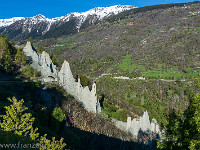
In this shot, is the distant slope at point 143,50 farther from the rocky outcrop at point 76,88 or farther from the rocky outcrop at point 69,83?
the rocky outcrop at point 69,83

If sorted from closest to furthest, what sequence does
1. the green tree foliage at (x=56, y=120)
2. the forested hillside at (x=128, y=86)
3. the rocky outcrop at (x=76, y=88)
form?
the forested hillside at (x=128, y=86) < the green tree foliage at (x=56, y=120) < the rocky outcrop at (x=76, y=88)

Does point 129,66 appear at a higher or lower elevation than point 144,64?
lower

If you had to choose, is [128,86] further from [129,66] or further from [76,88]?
[76,88]

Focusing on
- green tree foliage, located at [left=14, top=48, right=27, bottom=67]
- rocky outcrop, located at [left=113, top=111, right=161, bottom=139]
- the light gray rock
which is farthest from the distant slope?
green tree foliage, located at [left=14, top=48, right=27, bottom=67]

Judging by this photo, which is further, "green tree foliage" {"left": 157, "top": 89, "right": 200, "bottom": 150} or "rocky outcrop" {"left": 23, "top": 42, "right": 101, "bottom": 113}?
"rocky outcrop" {"left": 23, "top": 42, "right": 101, "bottom": 113}

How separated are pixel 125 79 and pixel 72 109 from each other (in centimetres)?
5972

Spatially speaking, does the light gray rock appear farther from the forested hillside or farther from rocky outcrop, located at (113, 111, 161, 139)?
rocky outcrop, located at (113, 111, 161, 139)

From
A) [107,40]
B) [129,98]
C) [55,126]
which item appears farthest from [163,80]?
[107,40]

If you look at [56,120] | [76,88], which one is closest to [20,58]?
[76,88]

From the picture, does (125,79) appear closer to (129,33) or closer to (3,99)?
(3,99)

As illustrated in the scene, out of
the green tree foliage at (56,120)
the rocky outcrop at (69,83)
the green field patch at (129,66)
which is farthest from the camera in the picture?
the green field patch at (129,66)

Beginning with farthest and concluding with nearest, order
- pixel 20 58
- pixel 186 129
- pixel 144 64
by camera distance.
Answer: pixel 144 64, pixel 20 58, pixel 186 129

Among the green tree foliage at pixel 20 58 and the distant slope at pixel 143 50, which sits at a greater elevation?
the distant slope at pixel 143 50

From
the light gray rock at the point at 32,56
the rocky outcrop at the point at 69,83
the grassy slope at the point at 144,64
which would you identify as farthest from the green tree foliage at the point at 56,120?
the grassy slope at the point at 144,64
